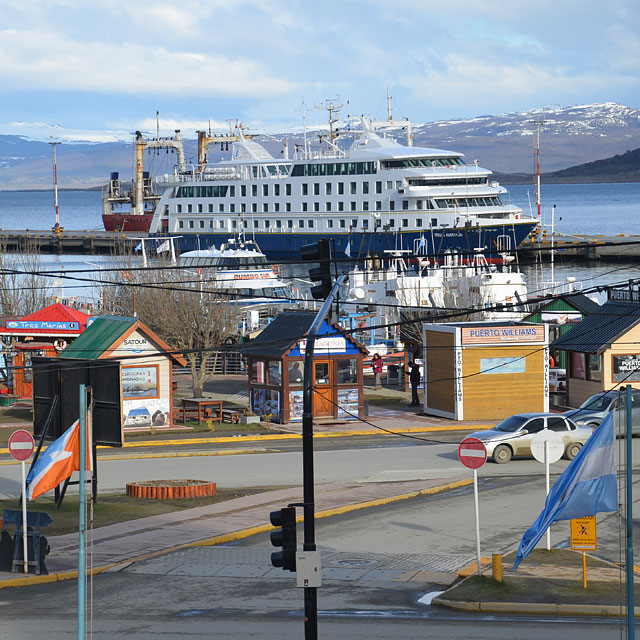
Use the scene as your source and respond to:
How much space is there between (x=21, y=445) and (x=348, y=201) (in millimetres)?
90925

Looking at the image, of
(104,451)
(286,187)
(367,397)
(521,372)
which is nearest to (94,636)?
(104,451)

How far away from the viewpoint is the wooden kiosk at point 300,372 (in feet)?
107

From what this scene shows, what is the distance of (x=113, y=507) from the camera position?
71.3 feet

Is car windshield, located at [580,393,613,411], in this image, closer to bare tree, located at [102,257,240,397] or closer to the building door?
the building door

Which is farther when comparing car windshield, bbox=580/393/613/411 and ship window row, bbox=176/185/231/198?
ship window row, bbox=176/185/231/198

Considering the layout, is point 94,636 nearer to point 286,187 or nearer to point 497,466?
point 497,466

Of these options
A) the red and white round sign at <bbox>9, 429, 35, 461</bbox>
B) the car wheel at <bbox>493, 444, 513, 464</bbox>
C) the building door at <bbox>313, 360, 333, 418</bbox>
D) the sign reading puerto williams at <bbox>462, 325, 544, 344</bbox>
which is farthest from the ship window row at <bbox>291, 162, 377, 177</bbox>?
the red and white round sign at <bbox>9, 429, 35, 461</bbox>

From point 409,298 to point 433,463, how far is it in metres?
26.7

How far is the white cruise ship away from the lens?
329ft

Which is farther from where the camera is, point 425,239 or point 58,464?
point 425,239

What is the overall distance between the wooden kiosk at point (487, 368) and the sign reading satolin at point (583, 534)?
59.7 ft

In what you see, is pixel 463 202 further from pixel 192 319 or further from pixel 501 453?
pixel 501 453

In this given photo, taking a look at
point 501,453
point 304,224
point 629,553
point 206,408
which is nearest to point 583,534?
point 629,553

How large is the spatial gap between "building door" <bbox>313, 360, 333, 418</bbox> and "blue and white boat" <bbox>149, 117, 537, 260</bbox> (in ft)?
190
